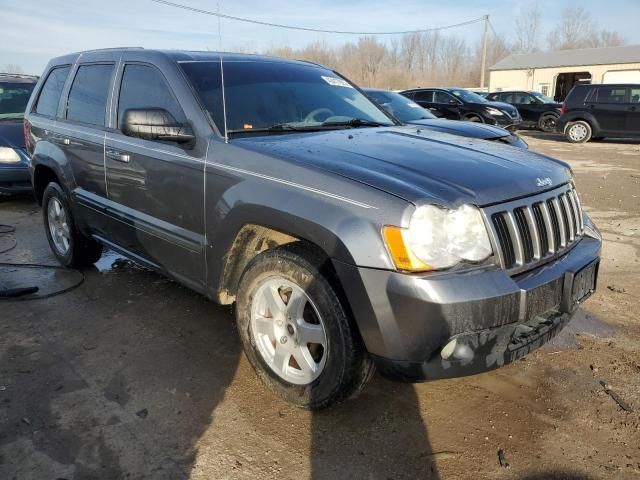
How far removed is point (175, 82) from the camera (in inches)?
128

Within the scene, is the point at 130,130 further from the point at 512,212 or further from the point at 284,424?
the point at 512,212

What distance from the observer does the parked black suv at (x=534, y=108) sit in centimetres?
2044

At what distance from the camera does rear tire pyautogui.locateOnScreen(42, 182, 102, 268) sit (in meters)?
4.70

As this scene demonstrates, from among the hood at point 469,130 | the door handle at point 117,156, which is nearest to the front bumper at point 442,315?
the door handle at point 117,156

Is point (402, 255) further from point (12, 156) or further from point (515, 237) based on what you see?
point (12, 156)

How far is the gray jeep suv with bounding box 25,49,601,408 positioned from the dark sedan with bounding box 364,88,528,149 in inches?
78.3

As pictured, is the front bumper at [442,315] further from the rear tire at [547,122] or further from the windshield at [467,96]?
the rear tire at [547,122]

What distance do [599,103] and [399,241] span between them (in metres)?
16.6

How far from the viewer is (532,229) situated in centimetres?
251

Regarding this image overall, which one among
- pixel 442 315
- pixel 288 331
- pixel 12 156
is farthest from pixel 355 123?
pixel 12 156

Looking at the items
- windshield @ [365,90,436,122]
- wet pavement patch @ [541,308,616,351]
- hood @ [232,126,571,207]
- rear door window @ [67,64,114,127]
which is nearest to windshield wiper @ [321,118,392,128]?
hood @ [232,126,571,207]

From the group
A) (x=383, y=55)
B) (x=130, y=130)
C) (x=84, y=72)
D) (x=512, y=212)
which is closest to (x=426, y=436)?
(x=512, y=212)

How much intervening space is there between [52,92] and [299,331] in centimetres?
360

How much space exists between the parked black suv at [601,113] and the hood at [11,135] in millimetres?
15454
